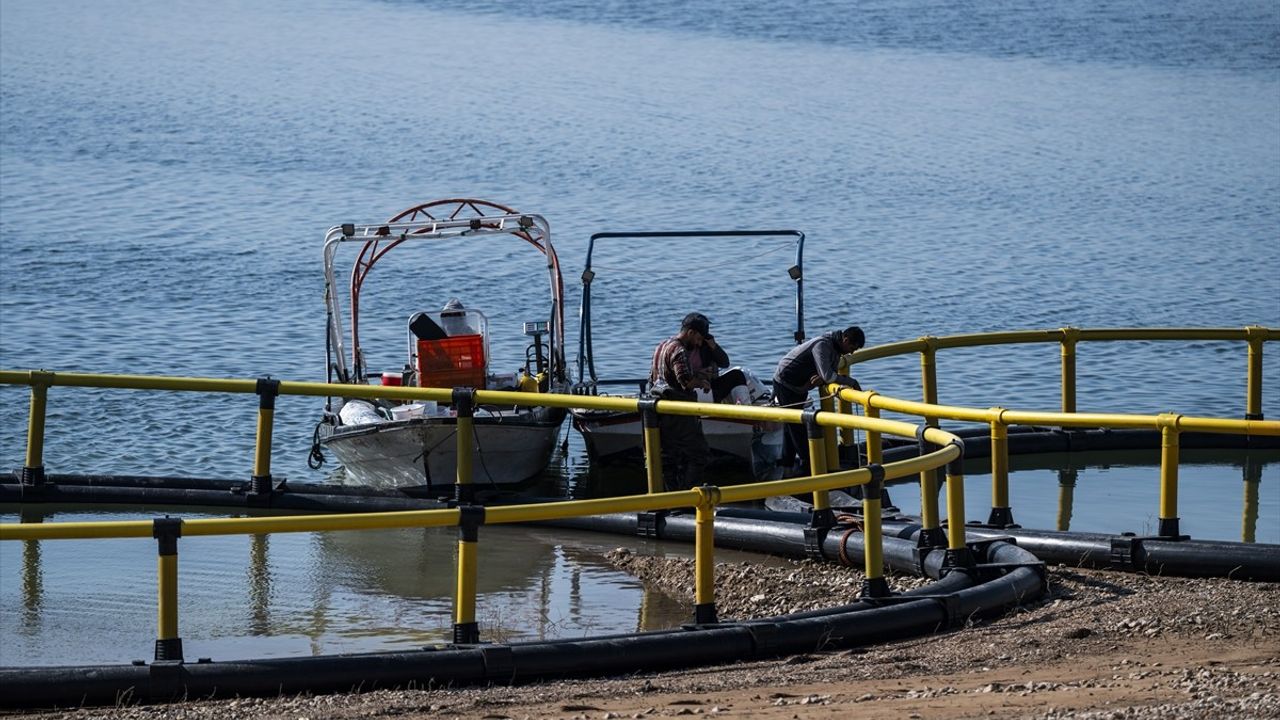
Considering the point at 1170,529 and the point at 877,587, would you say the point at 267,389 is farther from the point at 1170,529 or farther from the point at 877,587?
the point at 1170,529

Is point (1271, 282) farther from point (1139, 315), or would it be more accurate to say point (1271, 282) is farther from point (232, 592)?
point (232, 592)

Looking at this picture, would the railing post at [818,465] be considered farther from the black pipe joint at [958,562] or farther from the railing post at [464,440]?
the railing post at [464,440]

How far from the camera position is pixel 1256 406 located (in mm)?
16234

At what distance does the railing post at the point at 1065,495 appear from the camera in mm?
14434

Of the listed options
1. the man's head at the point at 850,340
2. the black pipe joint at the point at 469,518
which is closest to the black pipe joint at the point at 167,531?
the black pipe joint at the point at 469,518

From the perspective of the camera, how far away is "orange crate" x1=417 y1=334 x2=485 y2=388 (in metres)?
16.4

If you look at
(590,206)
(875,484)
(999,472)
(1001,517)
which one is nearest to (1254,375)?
(1001,517)

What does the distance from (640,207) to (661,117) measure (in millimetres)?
12159

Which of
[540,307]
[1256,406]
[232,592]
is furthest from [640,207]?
[232,592]

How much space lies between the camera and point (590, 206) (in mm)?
40062

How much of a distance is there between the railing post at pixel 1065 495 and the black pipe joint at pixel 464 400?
4.87 metres

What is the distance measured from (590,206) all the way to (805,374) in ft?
83.5

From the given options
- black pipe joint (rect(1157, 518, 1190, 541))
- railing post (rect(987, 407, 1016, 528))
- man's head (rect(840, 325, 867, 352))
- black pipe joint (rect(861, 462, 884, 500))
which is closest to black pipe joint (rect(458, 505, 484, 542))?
black pipe joint (rect(861, 462, 884, 500))

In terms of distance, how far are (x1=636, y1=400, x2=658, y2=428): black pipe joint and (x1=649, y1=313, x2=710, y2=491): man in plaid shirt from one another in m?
1.76
